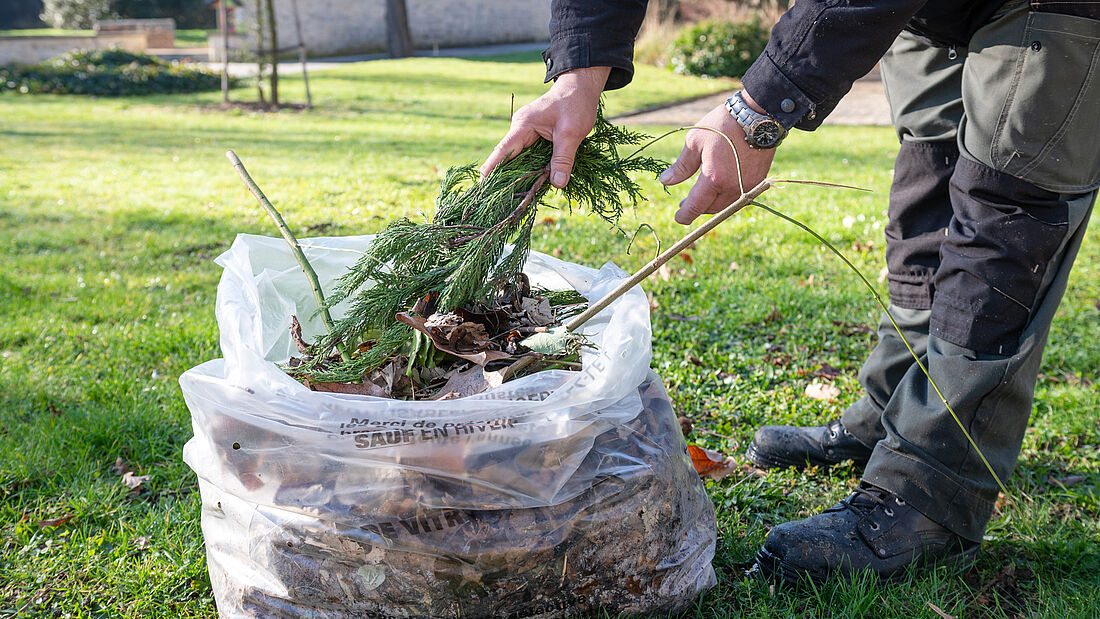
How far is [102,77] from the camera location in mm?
14875

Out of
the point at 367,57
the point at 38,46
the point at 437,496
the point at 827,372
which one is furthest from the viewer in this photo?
the point at 367,57

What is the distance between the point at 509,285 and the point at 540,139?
1.24 ft

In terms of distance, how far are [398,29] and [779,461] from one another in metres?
21.4

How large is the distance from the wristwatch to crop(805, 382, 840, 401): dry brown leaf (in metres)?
1.42

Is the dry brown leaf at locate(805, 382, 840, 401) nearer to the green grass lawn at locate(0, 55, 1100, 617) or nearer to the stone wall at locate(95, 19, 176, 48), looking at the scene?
the green grass lawn at locate(0, 55, 1100, 617)

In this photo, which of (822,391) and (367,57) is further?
(367,57)

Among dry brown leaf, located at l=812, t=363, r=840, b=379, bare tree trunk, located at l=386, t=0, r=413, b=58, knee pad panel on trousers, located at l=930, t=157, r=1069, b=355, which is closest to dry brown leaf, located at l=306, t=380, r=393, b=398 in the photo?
knee pad panel on trousers, located at l=930, t=157, r=1069, b=355

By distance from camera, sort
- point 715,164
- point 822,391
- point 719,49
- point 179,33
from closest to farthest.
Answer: point 715,164, point 822,391, point 719,49, point 179,33

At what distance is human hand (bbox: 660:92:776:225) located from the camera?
5.09 feet

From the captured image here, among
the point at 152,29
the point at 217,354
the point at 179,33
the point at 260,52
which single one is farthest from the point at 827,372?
the point at 179,33

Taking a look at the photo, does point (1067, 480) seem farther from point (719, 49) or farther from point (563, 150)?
point (719, 49)

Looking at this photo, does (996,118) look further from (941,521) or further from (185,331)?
(185,331)

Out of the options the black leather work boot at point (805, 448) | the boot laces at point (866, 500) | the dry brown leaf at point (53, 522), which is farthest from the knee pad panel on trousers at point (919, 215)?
the dry brown leaf at point (53, 522)

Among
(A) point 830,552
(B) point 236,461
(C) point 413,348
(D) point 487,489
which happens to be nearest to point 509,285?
(C) point 413,348
